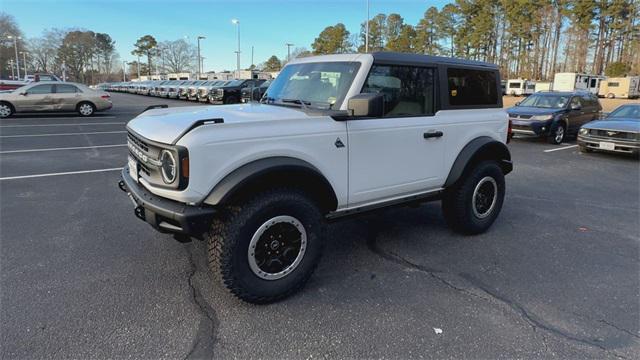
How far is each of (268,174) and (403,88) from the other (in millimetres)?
1712

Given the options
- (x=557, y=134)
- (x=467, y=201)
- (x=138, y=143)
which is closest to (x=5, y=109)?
(x=138, y=143)

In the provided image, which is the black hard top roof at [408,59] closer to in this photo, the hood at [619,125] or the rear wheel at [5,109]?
the hood at [619,125]

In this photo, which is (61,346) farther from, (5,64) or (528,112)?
(5,64)

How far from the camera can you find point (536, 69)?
65500 millimetres

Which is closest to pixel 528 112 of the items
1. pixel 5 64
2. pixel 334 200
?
pixel 334 200

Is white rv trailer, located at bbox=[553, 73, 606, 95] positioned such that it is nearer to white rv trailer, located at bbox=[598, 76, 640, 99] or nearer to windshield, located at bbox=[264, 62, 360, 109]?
white rv trailer, located at bbox=[598, 76, 640, 99]

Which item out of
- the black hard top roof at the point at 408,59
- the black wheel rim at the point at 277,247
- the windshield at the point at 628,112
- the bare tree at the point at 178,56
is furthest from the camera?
the bare tree at the point at 178,56

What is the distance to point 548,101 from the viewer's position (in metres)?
13.9

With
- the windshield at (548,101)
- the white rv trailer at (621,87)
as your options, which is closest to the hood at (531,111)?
the windshield at (548,101)

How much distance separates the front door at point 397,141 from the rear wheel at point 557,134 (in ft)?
34.1

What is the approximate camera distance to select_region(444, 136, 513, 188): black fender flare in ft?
13.9

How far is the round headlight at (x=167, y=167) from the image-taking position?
2.76 metres

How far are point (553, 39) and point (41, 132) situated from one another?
2814 inches

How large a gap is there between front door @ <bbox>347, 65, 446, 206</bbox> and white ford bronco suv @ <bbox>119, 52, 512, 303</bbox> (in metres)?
0.01
